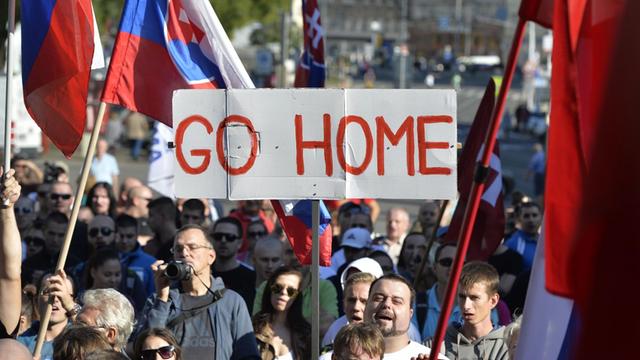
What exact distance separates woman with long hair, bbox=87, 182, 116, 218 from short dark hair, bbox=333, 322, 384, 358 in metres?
6.62

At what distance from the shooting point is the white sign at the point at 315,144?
567cm

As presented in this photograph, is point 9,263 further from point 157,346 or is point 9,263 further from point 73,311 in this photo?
point 73,311

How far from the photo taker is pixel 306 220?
6.50 m

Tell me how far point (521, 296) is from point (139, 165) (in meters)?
25.8

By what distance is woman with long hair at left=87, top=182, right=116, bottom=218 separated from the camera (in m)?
12.3

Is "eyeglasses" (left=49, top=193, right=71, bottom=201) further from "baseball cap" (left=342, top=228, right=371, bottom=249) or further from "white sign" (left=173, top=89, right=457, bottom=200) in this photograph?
"white sign" (left=173, top=89, right=457, bottom=200)

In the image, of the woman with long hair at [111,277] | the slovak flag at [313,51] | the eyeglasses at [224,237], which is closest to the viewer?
the woman with long hair at [111,277]

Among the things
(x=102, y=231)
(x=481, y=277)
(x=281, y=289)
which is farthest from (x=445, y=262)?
(x=102, y=231)

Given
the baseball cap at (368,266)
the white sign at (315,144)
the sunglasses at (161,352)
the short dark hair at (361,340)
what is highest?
the white sign at (315,144)

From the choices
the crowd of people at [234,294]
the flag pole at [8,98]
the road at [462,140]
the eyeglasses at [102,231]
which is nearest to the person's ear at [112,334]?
the crowd of people at [234,294]

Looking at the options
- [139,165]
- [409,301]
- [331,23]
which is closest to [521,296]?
[409,301]

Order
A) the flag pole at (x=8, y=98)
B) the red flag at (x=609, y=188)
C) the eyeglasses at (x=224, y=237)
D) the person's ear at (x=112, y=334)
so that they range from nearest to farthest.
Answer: the red flag at (x=609, y=188) → the flag pole at (x=8, y=98) → the person's ear at (x=112, y=334) → the eyeglasses at (x=224, y=237)

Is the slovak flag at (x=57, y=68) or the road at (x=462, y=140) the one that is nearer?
the slovak flag at (x=57, y=68)

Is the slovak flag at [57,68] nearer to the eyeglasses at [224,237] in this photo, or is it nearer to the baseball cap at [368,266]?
the baseball cap at [368,266]
